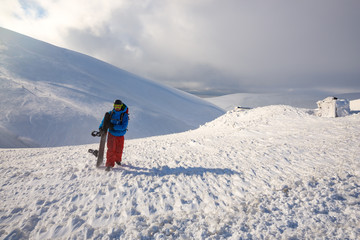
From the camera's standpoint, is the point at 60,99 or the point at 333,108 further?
the point at 60,99

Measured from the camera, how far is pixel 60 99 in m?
22.8

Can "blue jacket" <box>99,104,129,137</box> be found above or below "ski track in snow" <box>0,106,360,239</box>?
above

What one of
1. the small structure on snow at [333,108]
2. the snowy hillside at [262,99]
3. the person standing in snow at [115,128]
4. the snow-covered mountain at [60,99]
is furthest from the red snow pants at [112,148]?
the snowy hillside at [262,99]

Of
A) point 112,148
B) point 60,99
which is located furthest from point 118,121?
point 60,99

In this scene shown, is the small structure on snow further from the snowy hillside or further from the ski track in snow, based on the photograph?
the snowy hillside

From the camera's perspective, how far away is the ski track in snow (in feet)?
8.00

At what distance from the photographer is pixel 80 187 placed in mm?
3678

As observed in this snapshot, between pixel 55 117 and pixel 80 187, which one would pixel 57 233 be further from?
pixel 55 117

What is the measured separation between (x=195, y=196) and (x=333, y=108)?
595 inches

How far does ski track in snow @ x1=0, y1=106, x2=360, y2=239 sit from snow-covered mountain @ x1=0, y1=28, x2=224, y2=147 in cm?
1449

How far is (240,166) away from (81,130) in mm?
18503

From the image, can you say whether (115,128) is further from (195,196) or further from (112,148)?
(195,196)

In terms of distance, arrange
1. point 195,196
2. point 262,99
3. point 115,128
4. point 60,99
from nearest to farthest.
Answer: point 195,196 < point 115,128 < point 60,99 < point 262,99

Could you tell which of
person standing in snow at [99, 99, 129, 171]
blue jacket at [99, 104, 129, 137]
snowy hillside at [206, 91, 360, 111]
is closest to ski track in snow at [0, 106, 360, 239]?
person standing in snow at [99, 99, 129, 171]
